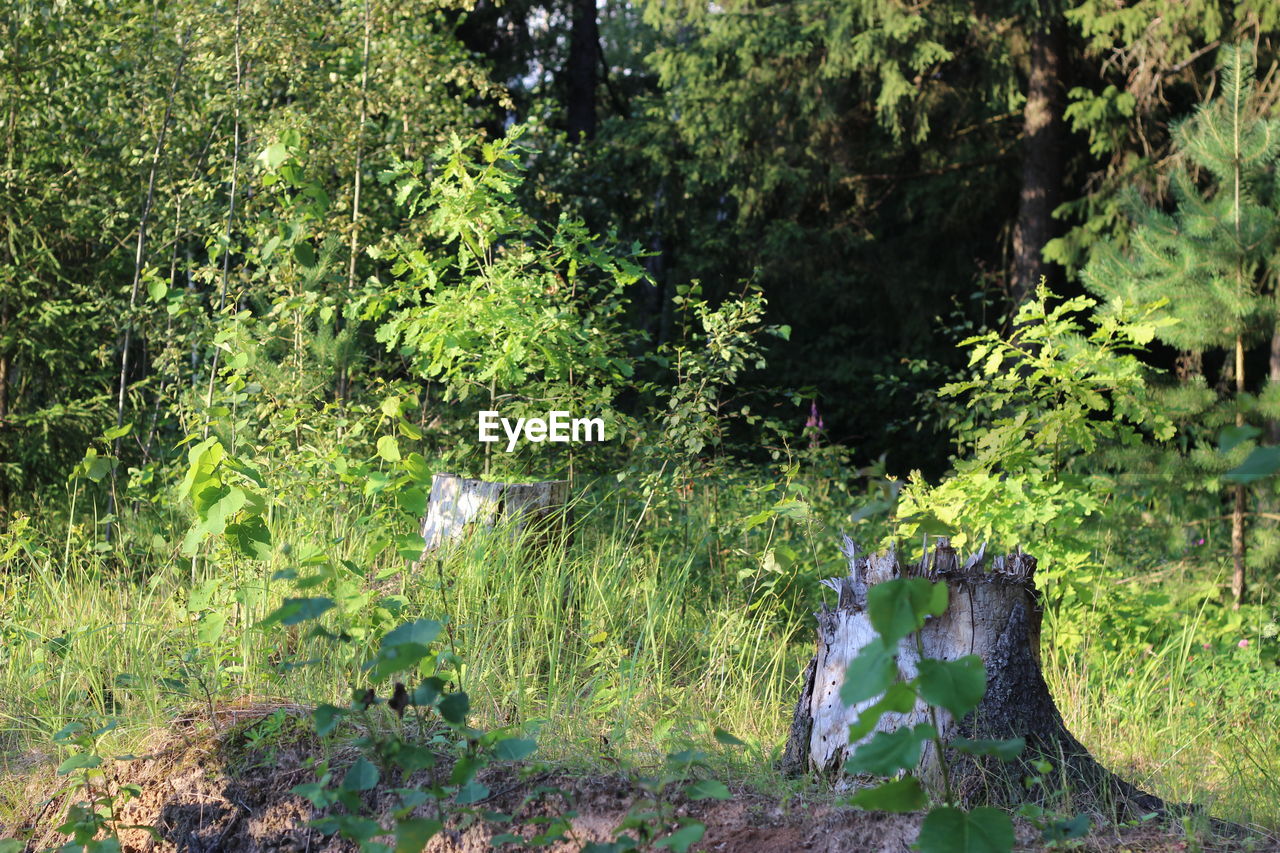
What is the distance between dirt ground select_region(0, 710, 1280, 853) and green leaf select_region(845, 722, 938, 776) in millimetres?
652

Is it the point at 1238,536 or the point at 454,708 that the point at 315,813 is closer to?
the point at 454,708

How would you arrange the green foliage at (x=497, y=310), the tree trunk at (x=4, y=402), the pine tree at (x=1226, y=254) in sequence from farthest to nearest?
1. the tree trunk at (x=4, y=402)
2. the pine tree at (x=1226, y=254)
3. the green foliage at (x=497, y=310)

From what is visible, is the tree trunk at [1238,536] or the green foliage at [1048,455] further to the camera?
the tree trunk at [1238,536]

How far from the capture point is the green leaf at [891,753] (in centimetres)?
163

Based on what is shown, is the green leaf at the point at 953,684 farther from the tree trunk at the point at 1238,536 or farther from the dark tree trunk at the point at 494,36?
the dark tree trunk at the point at 494,36

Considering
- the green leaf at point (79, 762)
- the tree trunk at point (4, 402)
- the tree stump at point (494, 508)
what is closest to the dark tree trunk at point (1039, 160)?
the tree stump at point (494, 508)

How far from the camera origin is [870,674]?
1573 millimetres

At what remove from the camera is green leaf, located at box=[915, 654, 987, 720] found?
1562 millimetres

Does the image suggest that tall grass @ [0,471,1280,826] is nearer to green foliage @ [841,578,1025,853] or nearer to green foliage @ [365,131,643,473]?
green foliage @ [365,131,643,473]

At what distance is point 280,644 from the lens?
3283 millimetres

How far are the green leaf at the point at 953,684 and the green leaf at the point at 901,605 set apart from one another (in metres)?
0.07

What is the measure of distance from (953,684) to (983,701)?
1100 millimetres

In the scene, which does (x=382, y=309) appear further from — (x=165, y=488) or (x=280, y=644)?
(x=280, y=644)
